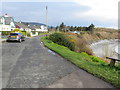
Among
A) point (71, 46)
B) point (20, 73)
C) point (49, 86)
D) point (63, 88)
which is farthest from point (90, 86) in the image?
point (71, 46)

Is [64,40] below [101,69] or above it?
above

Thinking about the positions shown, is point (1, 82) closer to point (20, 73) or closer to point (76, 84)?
point (20, 73)

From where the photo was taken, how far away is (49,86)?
408 cm

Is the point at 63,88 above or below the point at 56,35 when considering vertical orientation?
below

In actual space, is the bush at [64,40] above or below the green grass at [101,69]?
above

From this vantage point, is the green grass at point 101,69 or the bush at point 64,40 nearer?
the green grass at point 101,69

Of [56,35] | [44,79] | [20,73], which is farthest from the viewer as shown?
[56,35]

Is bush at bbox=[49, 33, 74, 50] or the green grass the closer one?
the green grass

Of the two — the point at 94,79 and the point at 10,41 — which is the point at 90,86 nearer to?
the point at 94,79

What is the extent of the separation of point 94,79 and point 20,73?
3.06 m

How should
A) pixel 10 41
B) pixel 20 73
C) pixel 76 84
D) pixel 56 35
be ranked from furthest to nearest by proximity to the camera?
pixel 56 35 < pixel 10 41 < pixel 20 73 < pixel 76 84

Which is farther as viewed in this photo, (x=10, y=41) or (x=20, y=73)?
(x=10, y=41)

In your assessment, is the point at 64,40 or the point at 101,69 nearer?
the point at 101,69

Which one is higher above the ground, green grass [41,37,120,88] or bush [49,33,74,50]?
bush [49,33,74,50]
